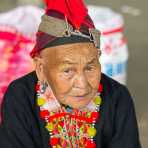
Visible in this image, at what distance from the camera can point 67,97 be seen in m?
3.10

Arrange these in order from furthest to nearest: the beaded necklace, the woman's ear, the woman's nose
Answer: the beaded necklace, the woman's ear, the woman's nose

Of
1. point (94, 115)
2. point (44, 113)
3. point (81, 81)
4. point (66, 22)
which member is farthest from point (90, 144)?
point (66, 22)

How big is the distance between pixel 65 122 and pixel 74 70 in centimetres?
31

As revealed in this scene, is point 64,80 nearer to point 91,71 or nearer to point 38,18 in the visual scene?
point 91,71

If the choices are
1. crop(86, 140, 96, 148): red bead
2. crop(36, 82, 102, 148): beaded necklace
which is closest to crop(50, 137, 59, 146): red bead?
crop(36, 82, 102, 148): beaded necklace

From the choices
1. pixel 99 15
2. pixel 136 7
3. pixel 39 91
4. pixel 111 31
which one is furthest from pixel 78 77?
pixel 136 7

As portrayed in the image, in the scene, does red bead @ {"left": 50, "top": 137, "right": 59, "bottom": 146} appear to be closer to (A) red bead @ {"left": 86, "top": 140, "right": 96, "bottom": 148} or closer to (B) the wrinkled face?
(A) red bead @ {"left": 86, "top": 140, "right": 96, "bottom": 148}

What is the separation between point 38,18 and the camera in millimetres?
5398

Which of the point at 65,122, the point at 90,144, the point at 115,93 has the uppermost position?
the point at 115,93

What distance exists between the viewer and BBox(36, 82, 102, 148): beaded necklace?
3258 mm

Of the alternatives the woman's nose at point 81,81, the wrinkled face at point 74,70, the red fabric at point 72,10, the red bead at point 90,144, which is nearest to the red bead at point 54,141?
the red bead at point 90,144

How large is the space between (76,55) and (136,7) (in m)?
5.98

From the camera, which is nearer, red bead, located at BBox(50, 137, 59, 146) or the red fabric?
the red fabric

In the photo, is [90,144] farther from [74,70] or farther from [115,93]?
[74,70]
